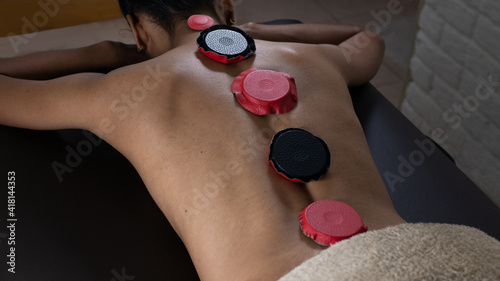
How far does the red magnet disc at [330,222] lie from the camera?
2.52 ft

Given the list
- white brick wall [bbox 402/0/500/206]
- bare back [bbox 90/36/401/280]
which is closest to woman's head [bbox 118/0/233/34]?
bare back [bbox 90/36/401/280]

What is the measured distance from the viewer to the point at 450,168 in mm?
1164

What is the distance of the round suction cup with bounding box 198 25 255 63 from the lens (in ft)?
3.23

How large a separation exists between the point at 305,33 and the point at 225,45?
40 centimetres

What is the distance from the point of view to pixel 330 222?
0.78 m

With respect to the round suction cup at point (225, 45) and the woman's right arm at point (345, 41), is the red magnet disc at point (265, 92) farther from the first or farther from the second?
the woman's right arm at point (345, 41)

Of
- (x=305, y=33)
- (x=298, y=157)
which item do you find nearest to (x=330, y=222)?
(x=298, y=157)

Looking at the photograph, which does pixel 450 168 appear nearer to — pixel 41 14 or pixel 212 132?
→ pixel 212 132

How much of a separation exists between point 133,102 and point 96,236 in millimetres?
273

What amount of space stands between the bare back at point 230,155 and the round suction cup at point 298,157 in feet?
0.06

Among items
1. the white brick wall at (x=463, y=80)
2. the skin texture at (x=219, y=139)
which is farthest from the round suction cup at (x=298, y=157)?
the white brick wall at (x=463, y=80)

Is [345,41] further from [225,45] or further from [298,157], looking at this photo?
[298,157]

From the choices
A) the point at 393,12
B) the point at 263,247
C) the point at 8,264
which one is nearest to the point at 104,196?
the point at 8,264

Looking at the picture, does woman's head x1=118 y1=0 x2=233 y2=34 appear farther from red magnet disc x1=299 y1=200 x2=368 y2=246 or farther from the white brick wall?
the white brick wall
